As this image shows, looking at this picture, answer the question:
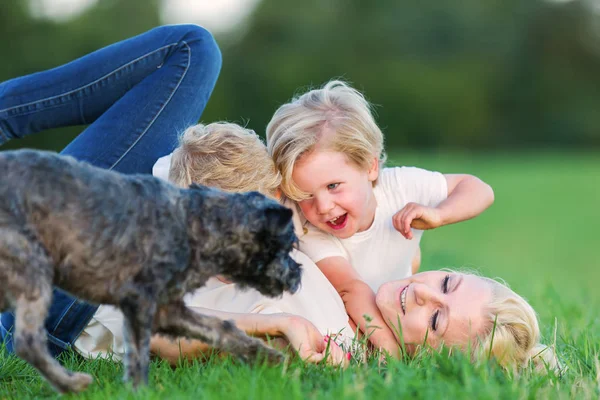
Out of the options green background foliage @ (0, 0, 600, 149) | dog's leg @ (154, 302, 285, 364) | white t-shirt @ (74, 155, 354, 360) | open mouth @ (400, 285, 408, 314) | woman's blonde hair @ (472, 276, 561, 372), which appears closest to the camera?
dog's leg @ (154, 302, 285, 364)

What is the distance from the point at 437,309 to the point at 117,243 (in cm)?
→ 230

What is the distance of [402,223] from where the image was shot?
16.8 ft

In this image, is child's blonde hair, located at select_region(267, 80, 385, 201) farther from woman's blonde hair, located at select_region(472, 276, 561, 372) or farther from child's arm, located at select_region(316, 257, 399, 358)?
woman's blonde hair, located at select_region(472, 276, 561, 372)

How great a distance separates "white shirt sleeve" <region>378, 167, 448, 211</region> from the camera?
18.6 feet

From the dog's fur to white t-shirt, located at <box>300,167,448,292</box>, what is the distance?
2118 mm

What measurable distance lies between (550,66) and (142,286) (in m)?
49.2

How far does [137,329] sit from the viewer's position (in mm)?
2957

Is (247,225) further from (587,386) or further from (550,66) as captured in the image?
(550,66)

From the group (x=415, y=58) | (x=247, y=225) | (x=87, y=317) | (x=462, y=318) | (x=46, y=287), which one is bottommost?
(x=415, y=58)

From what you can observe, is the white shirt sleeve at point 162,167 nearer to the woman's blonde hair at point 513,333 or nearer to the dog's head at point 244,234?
the dog's head at point 244,234

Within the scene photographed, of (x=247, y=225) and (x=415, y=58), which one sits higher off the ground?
(x=247, y=225)

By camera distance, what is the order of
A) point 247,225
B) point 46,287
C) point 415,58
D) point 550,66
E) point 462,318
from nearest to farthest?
point 46,287, point 247,225, point 462,318, point 415,58, point 550,66

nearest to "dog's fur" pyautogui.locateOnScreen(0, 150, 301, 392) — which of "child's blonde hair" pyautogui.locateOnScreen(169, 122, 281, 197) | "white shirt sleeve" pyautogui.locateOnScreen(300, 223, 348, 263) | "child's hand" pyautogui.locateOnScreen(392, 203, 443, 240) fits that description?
"child's blonde hair" pyautogui.locateOnScreen(169, 122, 281, 197)

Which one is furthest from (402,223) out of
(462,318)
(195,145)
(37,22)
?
(37,22)
